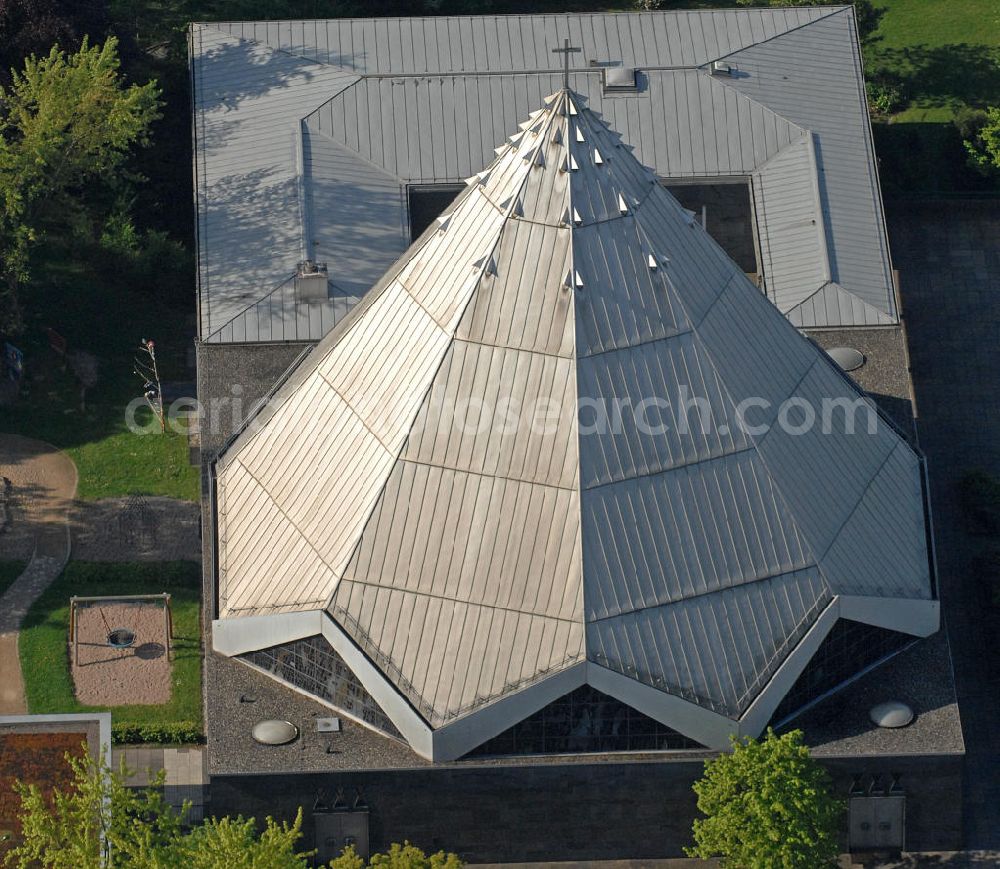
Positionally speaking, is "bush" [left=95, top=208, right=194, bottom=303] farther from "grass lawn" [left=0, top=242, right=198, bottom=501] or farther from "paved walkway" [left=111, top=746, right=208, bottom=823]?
"paved walkway" [left=111, top=746, right=208, bottom=823]

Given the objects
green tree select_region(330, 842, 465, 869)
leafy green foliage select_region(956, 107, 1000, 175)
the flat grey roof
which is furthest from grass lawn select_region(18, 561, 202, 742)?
leafy green foliage select_region(956, 107, 1000, 175)

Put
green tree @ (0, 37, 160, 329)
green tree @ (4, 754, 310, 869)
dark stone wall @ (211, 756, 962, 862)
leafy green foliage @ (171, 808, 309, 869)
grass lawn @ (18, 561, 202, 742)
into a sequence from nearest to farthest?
1. leafy green foliage @ (171, 808, 309, 869)
2. green tree @ (4, 754, 310, 869)
3. dark stone wall @ (211, 756, 962, 862)
4. grass lawn @ (18, 561, 202, 742)
5. green tree @ (0, 37, 160, 329)

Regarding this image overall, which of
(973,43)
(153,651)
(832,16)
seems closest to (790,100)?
(832,16)

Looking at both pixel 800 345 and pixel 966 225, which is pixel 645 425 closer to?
pixel 800 345

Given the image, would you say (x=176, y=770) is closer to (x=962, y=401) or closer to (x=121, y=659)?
(x=121, y=659)

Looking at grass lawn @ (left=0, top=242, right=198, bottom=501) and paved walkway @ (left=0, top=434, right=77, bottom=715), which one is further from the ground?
grass lawn @ (left=0, top=242, right=198, bottom=501)

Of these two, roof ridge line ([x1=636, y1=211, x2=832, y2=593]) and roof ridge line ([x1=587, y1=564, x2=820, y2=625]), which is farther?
roof ridge line ([x1=636, y1=211, x2=832, y2=593])

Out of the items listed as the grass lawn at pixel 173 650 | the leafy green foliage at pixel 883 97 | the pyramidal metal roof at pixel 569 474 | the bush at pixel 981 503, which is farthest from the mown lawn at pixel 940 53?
the grass lawn at pixel 173 650
